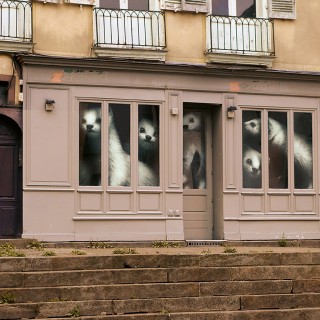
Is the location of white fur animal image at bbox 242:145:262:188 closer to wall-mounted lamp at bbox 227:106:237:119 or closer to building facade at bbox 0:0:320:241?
building facade at bbox 0:0:320:241

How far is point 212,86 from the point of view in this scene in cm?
2214

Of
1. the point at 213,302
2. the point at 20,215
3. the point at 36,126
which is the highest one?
the point at 36,126

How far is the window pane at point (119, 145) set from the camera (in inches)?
843

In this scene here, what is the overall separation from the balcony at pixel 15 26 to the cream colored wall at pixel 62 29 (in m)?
0.18

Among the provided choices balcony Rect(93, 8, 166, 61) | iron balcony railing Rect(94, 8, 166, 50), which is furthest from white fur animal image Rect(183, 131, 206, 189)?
iron balcony railing Rect(94, 8, 166, 50)

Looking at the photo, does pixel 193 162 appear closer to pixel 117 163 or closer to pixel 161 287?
pixel 117 163

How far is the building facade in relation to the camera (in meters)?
20.8

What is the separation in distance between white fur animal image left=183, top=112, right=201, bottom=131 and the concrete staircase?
5.45 meters

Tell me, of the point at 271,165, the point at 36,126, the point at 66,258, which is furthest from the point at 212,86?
the point at 66,258

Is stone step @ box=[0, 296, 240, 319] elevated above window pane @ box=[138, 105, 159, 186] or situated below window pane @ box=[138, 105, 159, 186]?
below

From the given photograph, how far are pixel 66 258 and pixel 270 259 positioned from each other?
3576 millimetres

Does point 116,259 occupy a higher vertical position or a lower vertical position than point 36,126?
lower

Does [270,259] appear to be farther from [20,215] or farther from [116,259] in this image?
[20,215]

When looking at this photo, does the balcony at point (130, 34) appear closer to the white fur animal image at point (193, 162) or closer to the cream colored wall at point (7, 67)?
the cream colored wall at point (7, 67)
